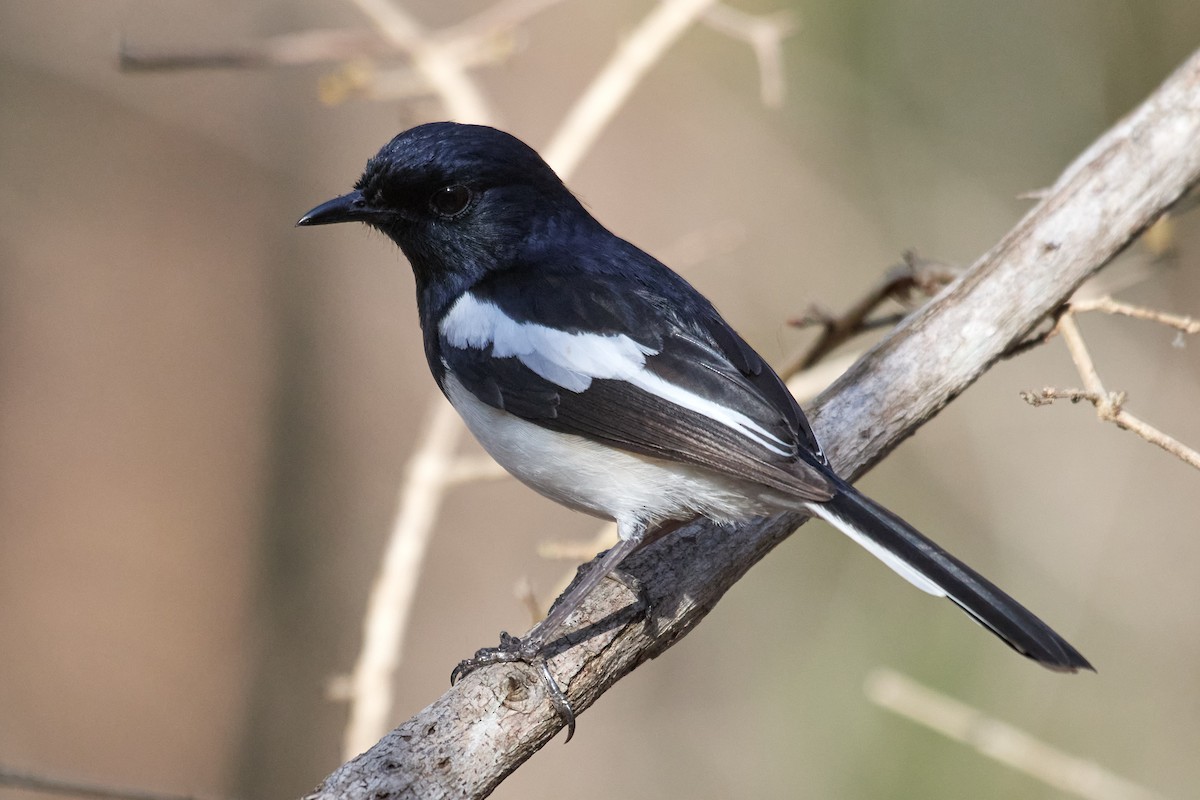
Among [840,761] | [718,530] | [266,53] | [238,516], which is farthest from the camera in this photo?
[238,516]

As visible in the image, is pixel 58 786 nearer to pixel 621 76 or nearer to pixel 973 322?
pixel 973 322

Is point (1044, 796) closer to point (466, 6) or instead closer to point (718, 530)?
point (718, 530)

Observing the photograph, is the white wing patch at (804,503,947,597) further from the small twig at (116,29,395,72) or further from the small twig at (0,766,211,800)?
the small twig at (116,29,395,72)

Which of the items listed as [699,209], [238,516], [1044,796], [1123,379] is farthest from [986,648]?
[238,516]

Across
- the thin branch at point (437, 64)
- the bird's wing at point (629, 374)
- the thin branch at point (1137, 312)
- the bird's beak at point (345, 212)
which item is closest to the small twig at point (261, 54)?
the thin branch at point (437, 64)

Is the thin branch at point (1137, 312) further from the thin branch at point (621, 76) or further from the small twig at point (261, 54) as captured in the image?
the small twig at point (261, 54)

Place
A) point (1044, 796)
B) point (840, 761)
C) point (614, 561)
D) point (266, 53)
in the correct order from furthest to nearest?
→ point (840, 761)
point (1044, 796)
point (266, 53)
point (614, 561)
